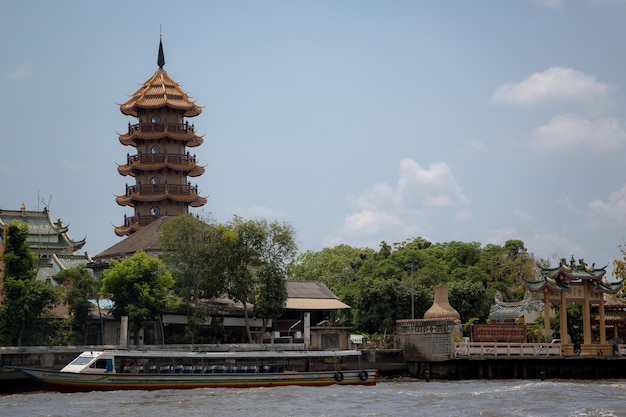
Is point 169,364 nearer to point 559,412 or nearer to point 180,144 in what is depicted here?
point 559,412

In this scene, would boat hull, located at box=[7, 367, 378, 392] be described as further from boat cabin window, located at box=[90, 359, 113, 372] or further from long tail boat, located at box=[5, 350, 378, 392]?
boat cabin window, located at box=[90, 359, 113, 372]

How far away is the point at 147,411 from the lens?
39156 millimetres

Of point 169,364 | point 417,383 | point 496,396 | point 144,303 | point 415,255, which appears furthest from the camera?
point 415,255

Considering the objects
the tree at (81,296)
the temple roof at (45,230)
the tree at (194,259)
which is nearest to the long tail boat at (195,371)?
the tree at (194,259)

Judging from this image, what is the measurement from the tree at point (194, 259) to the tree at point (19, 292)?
8.90 m

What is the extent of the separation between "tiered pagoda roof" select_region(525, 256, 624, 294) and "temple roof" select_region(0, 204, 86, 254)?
5037 cm

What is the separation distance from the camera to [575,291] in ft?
197

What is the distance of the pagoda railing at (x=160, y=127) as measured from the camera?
90.0m

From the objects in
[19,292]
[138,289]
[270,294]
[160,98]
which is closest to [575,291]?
[270,294]

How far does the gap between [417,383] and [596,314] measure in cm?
1777

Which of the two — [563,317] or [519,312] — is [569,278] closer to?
[563,317]

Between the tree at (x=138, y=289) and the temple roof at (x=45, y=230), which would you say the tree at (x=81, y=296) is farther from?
the temple roof at (x=45, y=230)

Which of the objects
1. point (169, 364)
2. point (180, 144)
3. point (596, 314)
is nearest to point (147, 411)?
point (169, 364)

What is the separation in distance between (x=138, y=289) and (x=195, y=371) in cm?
1215
